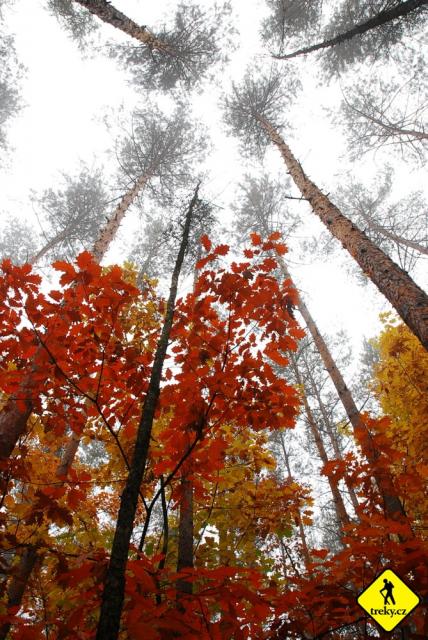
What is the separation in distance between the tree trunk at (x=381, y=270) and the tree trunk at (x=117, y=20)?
5.65 metres

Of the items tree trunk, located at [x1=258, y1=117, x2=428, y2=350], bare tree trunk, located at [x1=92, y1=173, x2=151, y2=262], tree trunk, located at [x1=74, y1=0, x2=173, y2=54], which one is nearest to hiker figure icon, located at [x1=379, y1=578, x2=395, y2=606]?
tree trunk, located at [x1=258, y1=117, x2=428, y2=350]

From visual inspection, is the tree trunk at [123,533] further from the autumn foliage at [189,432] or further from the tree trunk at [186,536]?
the tree trunk at [186,536]

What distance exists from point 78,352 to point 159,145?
34.0ft

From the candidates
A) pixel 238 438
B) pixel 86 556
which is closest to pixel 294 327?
pixel 86 556

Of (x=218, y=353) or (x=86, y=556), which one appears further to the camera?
(x=218, y=353)

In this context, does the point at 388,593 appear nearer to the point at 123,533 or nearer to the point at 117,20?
the point at 123,533

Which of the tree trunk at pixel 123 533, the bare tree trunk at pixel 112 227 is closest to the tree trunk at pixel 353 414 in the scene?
the tree trunk at pixel 123 533

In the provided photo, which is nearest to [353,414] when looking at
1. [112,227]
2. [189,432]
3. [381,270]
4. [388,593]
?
[381,270]

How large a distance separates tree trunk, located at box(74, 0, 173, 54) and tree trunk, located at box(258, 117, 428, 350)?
565 cm

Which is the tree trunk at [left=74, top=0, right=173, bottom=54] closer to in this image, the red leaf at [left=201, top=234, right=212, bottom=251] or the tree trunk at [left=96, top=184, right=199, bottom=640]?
the red leaf at [left=201, top=234, right=212, bottom=251]

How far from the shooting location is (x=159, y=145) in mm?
11039

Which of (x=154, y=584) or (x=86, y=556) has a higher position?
Result: (x=86, y=556)

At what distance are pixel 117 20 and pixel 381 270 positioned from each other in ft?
26.4

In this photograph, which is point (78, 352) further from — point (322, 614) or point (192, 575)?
point (322, 614)
